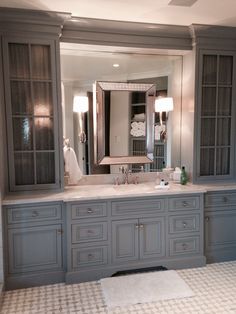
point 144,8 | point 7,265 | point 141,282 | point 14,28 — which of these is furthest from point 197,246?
point 14,28

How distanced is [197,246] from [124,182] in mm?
1040

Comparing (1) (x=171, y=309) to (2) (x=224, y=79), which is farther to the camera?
(2) (x=224, y=79)

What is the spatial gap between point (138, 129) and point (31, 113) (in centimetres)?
121

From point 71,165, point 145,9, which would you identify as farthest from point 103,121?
point 145,9

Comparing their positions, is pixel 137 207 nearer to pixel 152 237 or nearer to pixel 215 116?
pixel 152 237

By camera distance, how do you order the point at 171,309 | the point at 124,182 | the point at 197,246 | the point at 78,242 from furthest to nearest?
the point at 124,182
the point at 197,246
the point at 78,242
the point at 171,309

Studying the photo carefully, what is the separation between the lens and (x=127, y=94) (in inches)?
130

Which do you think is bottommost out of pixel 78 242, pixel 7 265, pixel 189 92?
pixel 7 265

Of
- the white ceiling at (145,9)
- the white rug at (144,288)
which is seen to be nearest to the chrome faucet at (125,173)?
the white rug at (144,288)

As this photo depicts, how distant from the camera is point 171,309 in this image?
7.84ft

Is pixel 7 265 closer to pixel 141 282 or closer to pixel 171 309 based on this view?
pixel 141 282

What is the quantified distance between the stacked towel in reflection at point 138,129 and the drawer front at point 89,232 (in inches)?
43.5

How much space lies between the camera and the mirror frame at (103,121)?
3.22m

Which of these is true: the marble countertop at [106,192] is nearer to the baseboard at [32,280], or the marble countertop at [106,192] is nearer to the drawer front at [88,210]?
the drawer front at [88,210]
